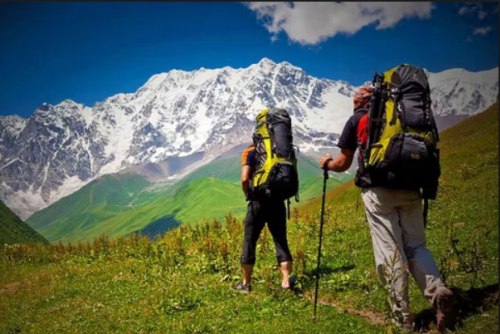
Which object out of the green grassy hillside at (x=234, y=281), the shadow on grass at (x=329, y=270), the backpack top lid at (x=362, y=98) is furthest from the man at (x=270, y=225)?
the backpack top lid at (x=362, y=98)

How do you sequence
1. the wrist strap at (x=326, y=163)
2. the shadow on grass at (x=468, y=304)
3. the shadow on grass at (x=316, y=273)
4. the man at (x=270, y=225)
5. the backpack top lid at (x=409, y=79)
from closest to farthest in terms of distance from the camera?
the backpack top lid at (x=409, y=79) → the shadow on grass at (x=468, y=304) → the wrist strap at (x=326, y=163) → the man at (x=270, y=225) → the shadow on grass at (x=316, y=273)

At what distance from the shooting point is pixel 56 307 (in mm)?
9789

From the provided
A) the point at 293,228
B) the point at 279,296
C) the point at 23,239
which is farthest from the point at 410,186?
the point at 23,239

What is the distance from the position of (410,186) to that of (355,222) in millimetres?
9099

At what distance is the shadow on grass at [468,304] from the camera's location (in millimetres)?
6020

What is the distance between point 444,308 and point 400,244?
97cm

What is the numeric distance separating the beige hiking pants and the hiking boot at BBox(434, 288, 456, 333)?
193 mm

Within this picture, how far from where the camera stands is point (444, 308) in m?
5.56

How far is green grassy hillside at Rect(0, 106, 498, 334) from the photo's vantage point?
7086 mm

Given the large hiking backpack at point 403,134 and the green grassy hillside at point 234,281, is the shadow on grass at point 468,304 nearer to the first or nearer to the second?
the green grassy hillside at point 234,281

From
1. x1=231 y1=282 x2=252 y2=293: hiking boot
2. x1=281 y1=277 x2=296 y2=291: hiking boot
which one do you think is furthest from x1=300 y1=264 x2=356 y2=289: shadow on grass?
x1=231 y1=282 x2=252 y2=293: hiking boot

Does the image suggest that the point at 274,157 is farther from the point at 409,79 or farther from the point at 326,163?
the point at 409,79

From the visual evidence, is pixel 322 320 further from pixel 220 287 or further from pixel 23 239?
pixel 23 239

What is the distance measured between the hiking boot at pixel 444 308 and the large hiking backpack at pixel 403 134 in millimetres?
1335
